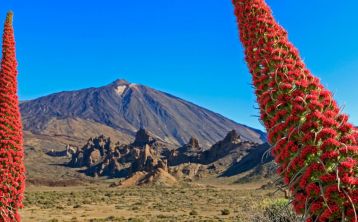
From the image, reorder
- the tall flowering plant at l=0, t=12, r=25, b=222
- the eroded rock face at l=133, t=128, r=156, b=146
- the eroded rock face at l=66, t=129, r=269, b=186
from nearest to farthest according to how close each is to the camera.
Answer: the tall flowering plant at l=0, t=12, r=25, b=222
the eroded rock face at l=66, t=129, r=269, b=186
the eroded rock face at l=133, t=128, r=156, b=146

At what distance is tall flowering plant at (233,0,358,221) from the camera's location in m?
3.50

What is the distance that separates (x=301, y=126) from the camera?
3836 mm

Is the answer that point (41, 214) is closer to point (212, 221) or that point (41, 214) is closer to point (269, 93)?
point (212, 221)

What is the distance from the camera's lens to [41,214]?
37.9 m

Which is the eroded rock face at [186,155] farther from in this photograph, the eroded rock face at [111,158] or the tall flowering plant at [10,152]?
the tall flowering plant at [10,152]

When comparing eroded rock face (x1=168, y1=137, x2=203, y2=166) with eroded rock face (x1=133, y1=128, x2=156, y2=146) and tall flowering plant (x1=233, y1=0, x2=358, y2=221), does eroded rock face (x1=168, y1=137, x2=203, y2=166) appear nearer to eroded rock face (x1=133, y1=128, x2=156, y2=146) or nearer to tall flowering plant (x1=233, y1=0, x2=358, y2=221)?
eroded rock face (x1=133, y1=128, x2=156, y2=146)

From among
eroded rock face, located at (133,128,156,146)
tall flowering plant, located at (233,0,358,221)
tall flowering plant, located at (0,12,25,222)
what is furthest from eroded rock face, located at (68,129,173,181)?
tall flowering plant, located at (233,0,358,221)

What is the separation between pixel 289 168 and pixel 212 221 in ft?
94.3

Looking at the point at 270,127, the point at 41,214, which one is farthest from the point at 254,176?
the point at 270,127

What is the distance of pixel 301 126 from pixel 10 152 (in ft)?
10.4

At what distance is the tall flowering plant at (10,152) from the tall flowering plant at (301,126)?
2712mm

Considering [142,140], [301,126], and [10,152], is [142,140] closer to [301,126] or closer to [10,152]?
[10,152]

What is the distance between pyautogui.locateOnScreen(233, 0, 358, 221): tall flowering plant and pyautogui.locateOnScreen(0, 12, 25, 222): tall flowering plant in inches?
107

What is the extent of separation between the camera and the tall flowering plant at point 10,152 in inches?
196
